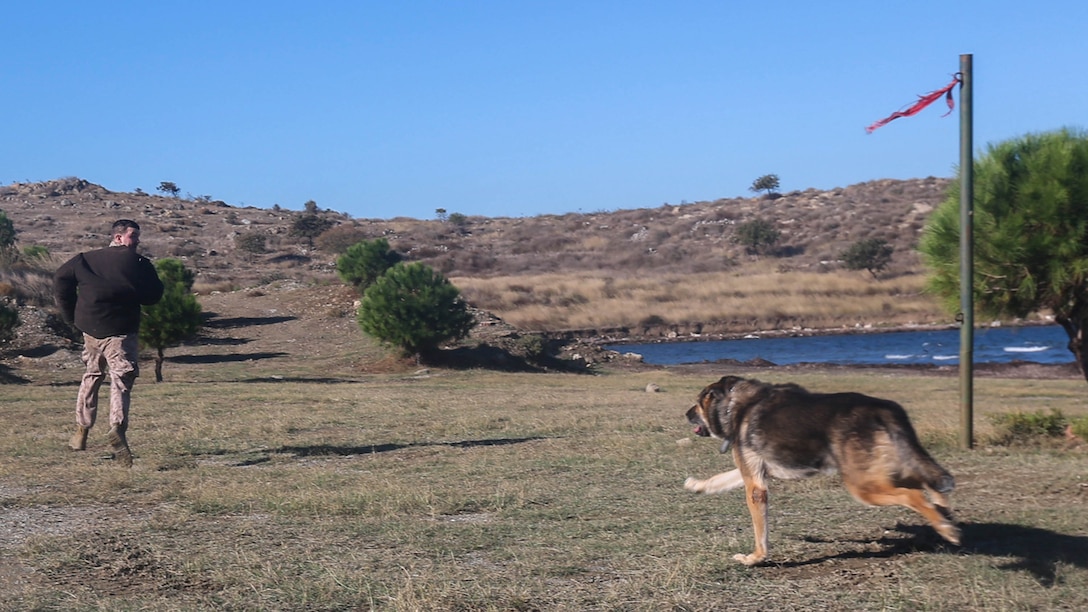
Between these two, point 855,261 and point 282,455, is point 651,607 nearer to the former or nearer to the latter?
point 282,455

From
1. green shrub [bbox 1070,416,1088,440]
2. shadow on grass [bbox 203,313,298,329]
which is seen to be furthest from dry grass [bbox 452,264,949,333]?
green shrub [bbox 1070,416,1088,440]

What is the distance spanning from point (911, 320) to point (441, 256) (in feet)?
141

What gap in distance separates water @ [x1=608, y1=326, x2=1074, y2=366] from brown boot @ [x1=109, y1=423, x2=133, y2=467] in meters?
38.1

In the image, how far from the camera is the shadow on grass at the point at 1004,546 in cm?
630

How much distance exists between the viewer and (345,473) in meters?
10.3

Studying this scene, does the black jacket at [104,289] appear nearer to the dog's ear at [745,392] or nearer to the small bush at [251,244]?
the dog's ear at [745,392]

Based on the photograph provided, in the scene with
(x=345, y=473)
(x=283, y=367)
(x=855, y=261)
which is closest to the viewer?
(x=345, y=473)

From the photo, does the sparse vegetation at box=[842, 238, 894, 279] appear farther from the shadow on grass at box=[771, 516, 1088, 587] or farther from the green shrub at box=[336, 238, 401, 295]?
the shadow on grass at box=[771, 516, 1088, 587]

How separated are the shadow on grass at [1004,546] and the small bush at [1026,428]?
4.90 meters

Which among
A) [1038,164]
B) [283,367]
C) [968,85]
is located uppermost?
[968,85]

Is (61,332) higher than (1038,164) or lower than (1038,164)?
lower

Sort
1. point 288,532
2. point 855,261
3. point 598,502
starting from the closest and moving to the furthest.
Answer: point 288,532
point 598,502
point 855,261

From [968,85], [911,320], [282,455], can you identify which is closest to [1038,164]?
[968,85]

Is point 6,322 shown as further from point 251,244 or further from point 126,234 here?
point 251,244
